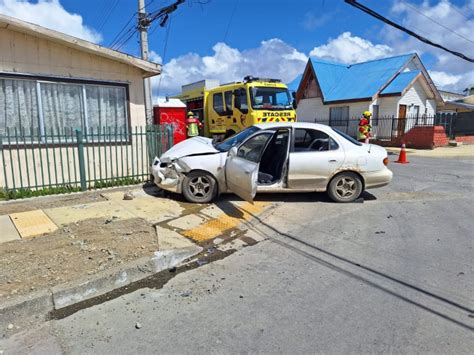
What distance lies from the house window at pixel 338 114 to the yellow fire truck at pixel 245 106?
43.4 feet

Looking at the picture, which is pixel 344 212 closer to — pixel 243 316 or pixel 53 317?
pixel 243 316

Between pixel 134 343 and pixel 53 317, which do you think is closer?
pixel 134 343

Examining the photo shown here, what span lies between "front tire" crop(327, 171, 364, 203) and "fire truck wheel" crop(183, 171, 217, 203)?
95.1 inches

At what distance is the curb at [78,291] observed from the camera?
324 cm

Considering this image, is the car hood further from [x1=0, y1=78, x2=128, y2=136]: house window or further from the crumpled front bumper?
[x1=0, y1=78, x2=128, y2=136]: house window

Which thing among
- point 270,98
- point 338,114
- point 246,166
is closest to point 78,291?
point 246,166

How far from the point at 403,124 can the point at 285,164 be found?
1749 cm

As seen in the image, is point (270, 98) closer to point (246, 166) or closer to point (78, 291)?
point (246, 166)

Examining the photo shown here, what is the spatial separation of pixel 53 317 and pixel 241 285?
1843 millimetres

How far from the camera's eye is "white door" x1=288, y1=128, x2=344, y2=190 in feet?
23.0

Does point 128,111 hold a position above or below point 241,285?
above

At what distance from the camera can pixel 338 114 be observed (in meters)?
25.6

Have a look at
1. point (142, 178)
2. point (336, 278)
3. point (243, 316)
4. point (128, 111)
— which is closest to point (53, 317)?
point (243, 316)

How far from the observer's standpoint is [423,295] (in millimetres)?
3561
